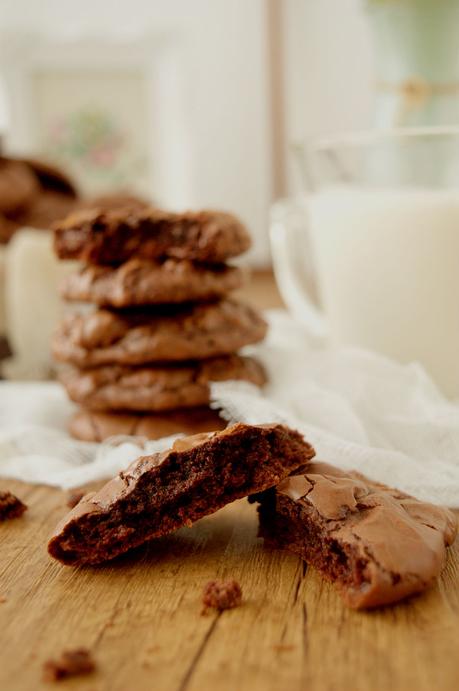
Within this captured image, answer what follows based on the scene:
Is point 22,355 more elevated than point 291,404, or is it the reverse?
point 291,404

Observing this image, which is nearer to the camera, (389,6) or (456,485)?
(456,485)

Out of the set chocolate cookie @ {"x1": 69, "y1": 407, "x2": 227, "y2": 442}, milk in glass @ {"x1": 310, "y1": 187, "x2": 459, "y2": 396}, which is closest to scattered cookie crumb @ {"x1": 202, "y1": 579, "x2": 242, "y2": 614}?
chocolate cookie @ {"x1": 69, "y1": 407, "x2": 227, "y2": 442}

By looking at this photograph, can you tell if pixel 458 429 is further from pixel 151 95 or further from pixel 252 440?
pixel 151 95

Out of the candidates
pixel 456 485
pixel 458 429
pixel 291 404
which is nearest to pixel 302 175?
pixel 291 404

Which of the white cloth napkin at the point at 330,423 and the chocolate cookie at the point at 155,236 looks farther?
the chocolate cookie at the point at 155,236

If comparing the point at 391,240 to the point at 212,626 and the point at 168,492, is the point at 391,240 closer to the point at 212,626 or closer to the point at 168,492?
the point at 168,492

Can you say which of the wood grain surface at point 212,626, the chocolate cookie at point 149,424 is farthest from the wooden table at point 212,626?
the chocolate cookie at point 149,424

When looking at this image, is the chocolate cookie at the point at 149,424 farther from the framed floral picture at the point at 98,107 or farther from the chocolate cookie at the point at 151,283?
the framed floral picture at the point at 98,107
